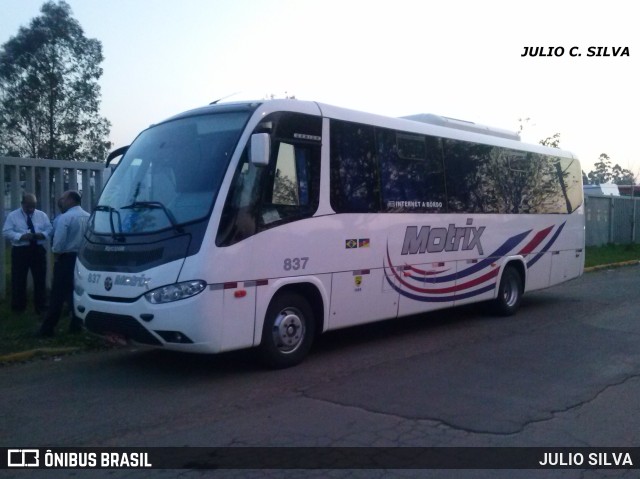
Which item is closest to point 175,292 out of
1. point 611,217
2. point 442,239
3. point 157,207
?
point 157,207

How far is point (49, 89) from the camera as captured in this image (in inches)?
1281

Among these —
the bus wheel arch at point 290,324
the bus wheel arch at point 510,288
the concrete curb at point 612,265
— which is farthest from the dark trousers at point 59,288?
the concrete curb at point 612,265

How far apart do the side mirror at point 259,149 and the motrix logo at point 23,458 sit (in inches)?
143

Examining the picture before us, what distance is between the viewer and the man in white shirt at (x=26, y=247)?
1133 cm

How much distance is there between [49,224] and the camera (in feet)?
38.3

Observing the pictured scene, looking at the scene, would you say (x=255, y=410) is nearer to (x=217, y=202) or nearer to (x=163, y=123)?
(x=217, y=202)

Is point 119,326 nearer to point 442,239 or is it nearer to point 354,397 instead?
point 354,397

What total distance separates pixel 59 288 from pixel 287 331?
12.0ft

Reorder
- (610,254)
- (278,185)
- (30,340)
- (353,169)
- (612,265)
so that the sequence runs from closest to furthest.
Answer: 1. (278,185)
2. (353,169)
3. (30,340)
4. (612,265)
5. (610,254)

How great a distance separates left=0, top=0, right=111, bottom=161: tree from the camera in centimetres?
3209

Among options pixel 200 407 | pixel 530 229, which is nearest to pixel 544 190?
pixel 530 229

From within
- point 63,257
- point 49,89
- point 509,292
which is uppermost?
point 49,89

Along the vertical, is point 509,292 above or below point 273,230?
below

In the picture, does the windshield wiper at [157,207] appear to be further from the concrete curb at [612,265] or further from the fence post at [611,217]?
the fence post at [611,217]
